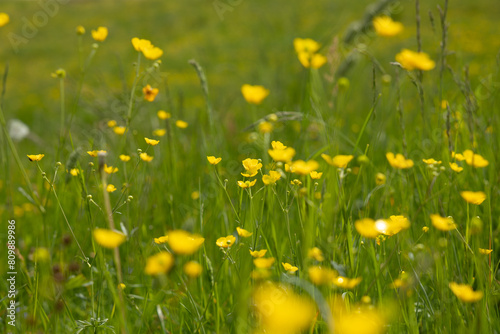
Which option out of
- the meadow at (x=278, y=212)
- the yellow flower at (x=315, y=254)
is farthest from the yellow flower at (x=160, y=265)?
the yellow flower at (x=315, y=254)

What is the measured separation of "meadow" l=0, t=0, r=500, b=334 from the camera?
29.7 inches

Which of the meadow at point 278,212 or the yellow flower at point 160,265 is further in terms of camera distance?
the meadow at point 278,212

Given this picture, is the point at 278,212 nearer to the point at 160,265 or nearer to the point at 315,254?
the point at 315,254

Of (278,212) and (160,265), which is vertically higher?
(160,265)

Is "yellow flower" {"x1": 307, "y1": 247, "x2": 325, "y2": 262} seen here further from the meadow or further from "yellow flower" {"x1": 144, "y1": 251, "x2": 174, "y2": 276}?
"yellow flower" {"x1": 144, "y1": 251, "x2": 174, "y2": 276}

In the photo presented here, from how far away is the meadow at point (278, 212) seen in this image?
0.75 metres

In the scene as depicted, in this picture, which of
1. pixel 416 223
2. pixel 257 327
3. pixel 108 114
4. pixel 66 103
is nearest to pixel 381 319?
pixel 257 327

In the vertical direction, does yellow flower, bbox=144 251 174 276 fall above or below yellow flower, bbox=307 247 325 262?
above

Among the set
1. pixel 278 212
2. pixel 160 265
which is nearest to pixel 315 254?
pixel 160 265

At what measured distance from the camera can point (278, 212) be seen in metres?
1.31

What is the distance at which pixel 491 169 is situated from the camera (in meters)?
1.28

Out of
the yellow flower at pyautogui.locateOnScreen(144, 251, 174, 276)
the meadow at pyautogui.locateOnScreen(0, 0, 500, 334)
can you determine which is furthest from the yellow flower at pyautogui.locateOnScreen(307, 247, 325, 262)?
the yellow flower at pyautogui.locateOnScreen(144, 251, 174, 276)

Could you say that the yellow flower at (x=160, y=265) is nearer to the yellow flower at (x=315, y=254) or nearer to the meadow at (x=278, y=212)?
the meadow at (x=278, y=212)

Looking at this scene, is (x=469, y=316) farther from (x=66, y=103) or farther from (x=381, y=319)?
(x=66, y=103)
